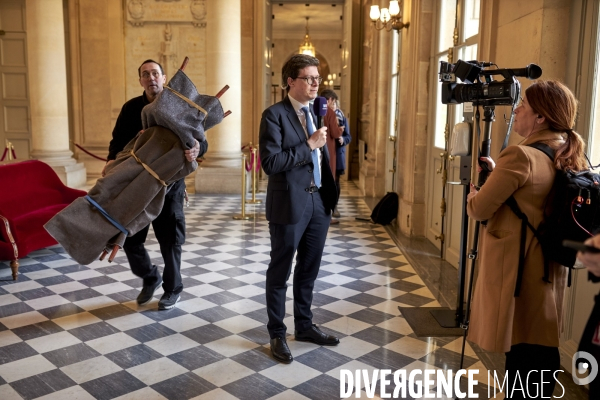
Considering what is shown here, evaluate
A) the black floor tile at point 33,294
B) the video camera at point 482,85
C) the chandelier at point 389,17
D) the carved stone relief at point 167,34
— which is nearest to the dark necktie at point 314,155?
the video camera at point 482,85

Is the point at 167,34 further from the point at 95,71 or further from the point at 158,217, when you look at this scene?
the point at 158,217

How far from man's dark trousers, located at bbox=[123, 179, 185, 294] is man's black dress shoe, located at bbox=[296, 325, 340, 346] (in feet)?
4.14

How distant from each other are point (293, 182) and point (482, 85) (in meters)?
1.25

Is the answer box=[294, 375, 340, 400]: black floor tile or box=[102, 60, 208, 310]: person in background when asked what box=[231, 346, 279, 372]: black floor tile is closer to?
box=[294, 375, 340, 400]: black floor tile

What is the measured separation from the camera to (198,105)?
371 cm

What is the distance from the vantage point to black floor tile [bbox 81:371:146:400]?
3244 millimetres

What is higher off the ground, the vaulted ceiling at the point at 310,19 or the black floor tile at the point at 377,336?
the vaulted ceiling at the point at 310,19

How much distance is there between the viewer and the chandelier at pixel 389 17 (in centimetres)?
795

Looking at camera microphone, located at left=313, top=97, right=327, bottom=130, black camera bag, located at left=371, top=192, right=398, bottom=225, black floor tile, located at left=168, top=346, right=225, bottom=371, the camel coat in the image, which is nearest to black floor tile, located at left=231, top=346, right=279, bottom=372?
black floor tile, located at left=168, top=346, right=225, bottom=371

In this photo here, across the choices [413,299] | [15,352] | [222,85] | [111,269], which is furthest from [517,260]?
[222,85]

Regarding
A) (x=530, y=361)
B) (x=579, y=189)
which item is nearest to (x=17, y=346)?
(x=530, y=361)

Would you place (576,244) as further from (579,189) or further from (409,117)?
(409,117)

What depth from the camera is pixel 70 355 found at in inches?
149

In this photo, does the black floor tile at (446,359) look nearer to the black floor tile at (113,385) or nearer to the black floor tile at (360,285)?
the black floor tile at (360,285)
